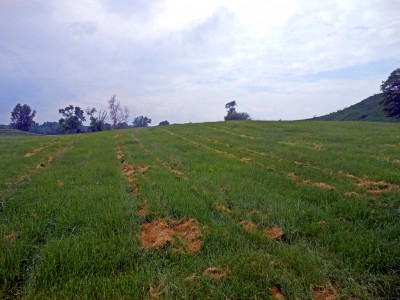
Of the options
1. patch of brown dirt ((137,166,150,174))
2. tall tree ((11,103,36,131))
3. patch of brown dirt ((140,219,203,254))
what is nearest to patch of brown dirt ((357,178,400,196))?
patch of brown dirt ((140,219,203,254))

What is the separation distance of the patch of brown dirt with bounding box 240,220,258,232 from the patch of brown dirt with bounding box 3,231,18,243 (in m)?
3.61

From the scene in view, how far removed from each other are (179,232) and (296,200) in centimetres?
290

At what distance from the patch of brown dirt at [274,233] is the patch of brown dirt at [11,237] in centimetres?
394

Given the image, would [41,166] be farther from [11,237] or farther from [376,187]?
[376,187]

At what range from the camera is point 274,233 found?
15.4 feet

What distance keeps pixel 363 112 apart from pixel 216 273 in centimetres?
8608

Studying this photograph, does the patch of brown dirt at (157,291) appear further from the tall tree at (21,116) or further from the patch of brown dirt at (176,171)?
the tall tree at (21,116)

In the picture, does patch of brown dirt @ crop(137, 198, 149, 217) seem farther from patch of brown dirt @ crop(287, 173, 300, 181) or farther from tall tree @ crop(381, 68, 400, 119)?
tall tree @ crop(381, 68, 400, 119)

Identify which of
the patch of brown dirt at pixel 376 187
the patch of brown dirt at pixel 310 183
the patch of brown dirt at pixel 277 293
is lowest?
the patch of brown dirt at pixel 277 293

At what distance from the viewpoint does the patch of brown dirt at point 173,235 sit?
430 cm

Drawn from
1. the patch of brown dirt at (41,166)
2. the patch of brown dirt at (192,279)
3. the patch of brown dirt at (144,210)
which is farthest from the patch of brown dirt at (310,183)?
the patch of brown dirt at (41,166)

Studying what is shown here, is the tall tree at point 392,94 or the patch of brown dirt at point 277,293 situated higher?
the tall tree at point 392,94

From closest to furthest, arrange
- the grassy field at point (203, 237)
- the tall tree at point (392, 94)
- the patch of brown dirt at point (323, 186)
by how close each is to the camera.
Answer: the grassy field at point (203, 237), the patch of brown dirt at point (323, 186), the tall tree at point (392, 94)

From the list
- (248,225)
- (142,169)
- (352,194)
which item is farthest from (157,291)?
(142,169)
